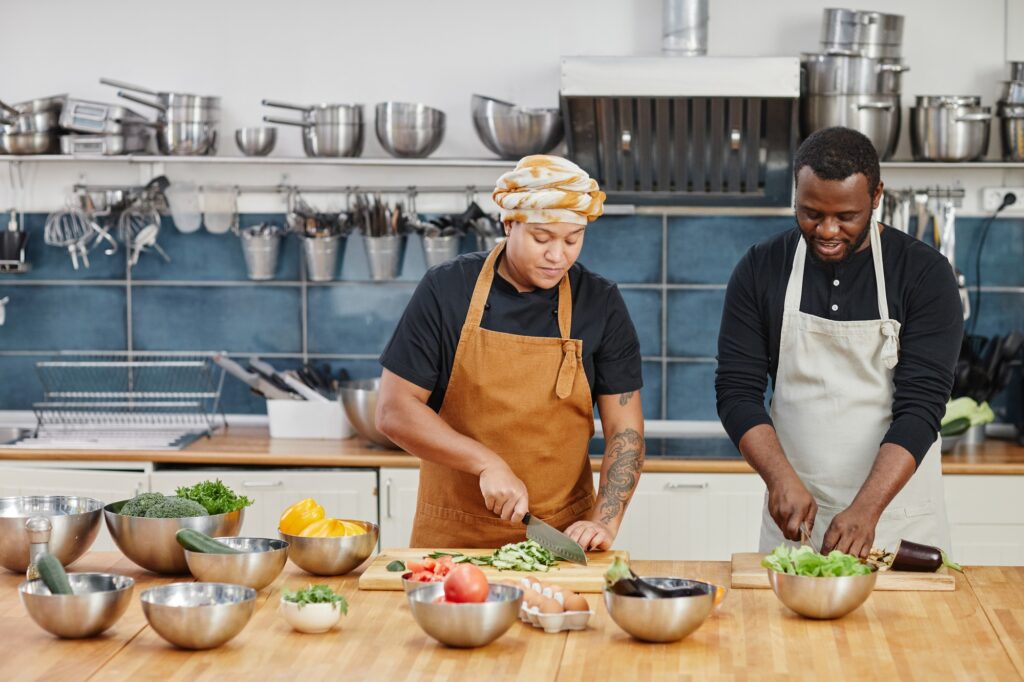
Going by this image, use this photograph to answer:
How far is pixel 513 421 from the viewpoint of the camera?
279 centimetres

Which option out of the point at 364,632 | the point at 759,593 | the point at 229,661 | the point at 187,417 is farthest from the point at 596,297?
the point at 187,417

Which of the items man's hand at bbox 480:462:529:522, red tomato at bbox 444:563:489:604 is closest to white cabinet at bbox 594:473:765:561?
man's hand at bbox 480:462:529:522

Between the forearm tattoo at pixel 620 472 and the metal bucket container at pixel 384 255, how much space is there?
2.08 metres

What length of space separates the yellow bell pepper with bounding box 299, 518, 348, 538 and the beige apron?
1.00m

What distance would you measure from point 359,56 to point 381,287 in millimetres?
888

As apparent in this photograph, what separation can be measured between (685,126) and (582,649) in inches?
107

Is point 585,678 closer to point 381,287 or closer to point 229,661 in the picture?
point 229,661

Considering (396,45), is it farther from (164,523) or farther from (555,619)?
(555,619)

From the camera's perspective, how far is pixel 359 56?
4.82 meters

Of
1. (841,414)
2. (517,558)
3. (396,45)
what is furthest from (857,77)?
(517,558)

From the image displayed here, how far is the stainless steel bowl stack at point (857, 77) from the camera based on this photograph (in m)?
4.32

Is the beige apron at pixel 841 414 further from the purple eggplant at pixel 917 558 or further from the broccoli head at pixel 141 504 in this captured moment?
the broccoli head at pixel 141 504

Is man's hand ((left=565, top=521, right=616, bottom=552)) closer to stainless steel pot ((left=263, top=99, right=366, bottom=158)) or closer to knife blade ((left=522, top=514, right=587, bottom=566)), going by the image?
knife blade ((left=522, top=514, right=587, bottom=566))

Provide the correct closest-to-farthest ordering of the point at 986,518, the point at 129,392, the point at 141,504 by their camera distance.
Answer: the point at 141,504 < the point at 986,518 < the point at 129,392
